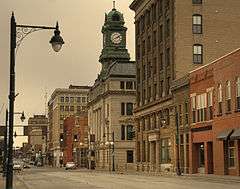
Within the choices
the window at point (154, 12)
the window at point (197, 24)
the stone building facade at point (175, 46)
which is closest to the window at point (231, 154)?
the stone building facade at point (175, 46)

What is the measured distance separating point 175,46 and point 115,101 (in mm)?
38647

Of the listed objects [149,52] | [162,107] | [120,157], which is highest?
[149,52]

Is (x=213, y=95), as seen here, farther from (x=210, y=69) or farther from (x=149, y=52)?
(x=149, y=52)

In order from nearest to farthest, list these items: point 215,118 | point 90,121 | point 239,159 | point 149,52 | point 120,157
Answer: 1. point 239,159
2. point 215,118
3. point 149,52
4. point 120,157
5. point 90,121

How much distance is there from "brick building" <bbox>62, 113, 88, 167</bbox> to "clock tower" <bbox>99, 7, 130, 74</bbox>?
2540cm

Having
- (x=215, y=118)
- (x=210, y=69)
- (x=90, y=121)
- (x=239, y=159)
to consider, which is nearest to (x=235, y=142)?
(x=239, y=159)

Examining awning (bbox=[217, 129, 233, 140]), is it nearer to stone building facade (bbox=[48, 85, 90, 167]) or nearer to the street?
the street

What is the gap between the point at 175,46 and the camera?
72.4 meters

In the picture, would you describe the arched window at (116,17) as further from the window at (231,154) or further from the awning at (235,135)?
the awning at (235,135)

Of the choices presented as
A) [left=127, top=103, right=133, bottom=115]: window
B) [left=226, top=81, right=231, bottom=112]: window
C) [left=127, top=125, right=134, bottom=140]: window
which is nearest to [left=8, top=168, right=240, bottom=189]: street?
[left=226, top=81, right=231, bottom=112]: window

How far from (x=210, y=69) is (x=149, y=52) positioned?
28176 mm

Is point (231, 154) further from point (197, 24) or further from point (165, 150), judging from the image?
point (197, 24)

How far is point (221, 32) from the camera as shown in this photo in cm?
7481

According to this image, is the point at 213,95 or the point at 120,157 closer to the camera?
the point at 213,95
